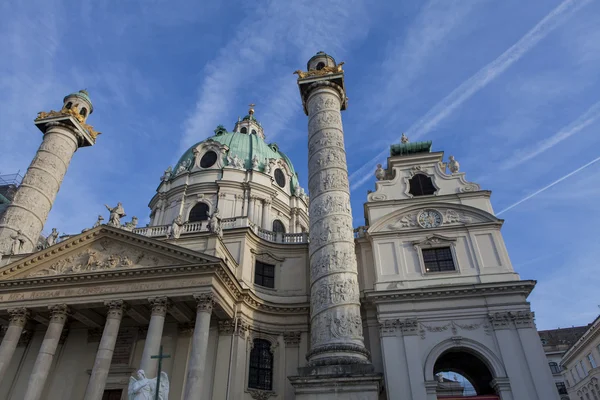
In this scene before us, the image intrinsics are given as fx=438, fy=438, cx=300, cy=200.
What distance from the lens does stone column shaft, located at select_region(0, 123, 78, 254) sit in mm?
24328

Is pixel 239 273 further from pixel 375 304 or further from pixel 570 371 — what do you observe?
pixel 570 371

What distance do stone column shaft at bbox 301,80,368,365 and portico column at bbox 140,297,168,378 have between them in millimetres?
6019

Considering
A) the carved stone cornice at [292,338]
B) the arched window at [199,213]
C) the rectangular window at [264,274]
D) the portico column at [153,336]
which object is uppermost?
the arched window at [199,213]

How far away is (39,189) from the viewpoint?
1016 inches

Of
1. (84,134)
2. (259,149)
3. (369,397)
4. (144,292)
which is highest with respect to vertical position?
(259,149)

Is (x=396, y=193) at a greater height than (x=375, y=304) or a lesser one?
greater

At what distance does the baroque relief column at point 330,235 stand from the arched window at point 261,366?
6.20m

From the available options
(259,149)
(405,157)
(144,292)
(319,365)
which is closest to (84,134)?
(259,149)

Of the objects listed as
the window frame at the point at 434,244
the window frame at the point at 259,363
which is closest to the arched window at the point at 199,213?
the window frame at the point at 259,363

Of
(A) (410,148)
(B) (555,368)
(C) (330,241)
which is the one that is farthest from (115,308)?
(B) (555,368)

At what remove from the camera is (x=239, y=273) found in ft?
73.0

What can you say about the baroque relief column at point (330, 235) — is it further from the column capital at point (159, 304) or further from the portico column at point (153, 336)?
the column capital at point (159, 304)

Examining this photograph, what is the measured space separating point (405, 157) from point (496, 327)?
1053 cm

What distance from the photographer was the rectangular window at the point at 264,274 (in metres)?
23.5
